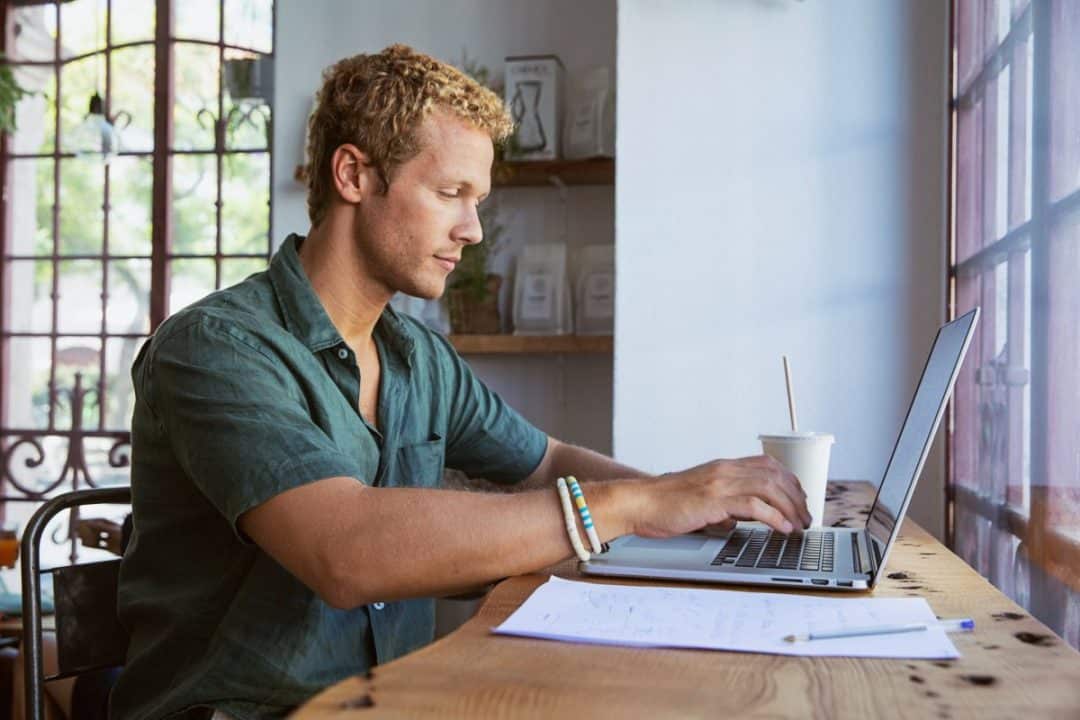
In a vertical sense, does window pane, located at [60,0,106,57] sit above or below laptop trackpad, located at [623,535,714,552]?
above

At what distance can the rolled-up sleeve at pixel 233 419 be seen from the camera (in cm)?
112

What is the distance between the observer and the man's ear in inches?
60.7

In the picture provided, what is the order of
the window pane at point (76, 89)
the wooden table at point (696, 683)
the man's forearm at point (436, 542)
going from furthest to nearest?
1. the window pane at point (76, 89)
2. the man's forearm at point (436, 542)
3. the wooden table at point (696, 683)

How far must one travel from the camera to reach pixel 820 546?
4.43 ft

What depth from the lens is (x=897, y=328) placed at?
2.37 metres

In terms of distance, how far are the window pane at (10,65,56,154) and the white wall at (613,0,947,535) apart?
9.77 feet

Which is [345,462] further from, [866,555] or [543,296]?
[543,296]

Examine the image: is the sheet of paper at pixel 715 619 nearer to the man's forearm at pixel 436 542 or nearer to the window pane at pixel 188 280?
the man's forearm at pixel 436 542

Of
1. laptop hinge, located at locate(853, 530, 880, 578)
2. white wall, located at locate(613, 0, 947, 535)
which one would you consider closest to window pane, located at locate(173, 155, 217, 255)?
white wall, located at locate(613, 0, 947, 535)

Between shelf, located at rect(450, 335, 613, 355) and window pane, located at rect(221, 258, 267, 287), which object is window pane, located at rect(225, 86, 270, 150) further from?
shelf, located at rect(450, 335, 613, 355)

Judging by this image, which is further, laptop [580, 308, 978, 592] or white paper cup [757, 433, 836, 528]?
white paper cup [757, 433, 836, 528]

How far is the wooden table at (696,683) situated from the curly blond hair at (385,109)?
2.56ft

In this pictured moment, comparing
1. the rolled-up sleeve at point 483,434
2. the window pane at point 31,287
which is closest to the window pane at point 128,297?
the window pane at point 31,287

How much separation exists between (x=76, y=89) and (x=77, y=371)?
109cm
